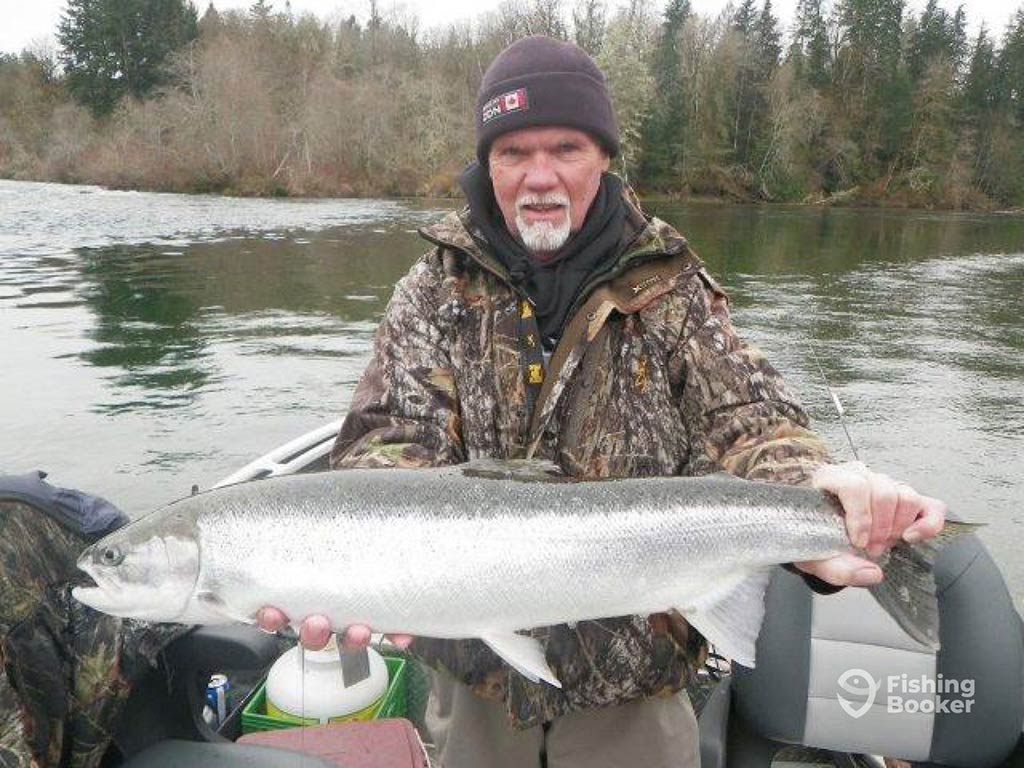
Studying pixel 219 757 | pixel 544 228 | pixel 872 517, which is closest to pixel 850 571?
pixel 872 517

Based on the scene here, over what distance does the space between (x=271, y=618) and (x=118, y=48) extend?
290 ft

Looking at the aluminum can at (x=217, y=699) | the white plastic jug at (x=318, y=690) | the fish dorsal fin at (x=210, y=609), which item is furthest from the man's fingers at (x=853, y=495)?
the aluminum can at (x=217, y=699)

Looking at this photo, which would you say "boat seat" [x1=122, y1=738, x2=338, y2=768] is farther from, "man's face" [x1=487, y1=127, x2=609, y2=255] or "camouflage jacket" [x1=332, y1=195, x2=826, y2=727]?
"man's face" [x1=487, y1=127, x2=609, y2=255]

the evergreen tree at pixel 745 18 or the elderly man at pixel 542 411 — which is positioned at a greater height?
the evergreen tree at pixel 745 18

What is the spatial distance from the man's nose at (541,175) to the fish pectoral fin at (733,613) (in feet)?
4.65

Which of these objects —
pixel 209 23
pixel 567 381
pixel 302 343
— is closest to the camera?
pixel 567 381

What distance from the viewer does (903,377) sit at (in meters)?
14.0

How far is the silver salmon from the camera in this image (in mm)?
2611

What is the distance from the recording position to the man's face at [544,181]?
3.00 m

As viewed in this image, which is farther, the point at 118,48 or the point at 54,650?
the point at 118,48

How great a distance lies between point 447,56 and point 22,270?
62628mm

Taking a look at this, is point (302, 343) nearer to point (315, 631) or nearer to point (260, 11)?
point (315, 631)

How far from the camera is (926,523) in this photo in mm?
2455

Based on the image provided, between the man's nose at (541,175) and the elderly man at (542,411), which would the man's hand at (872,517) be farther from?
the man's nose at (541,175)
